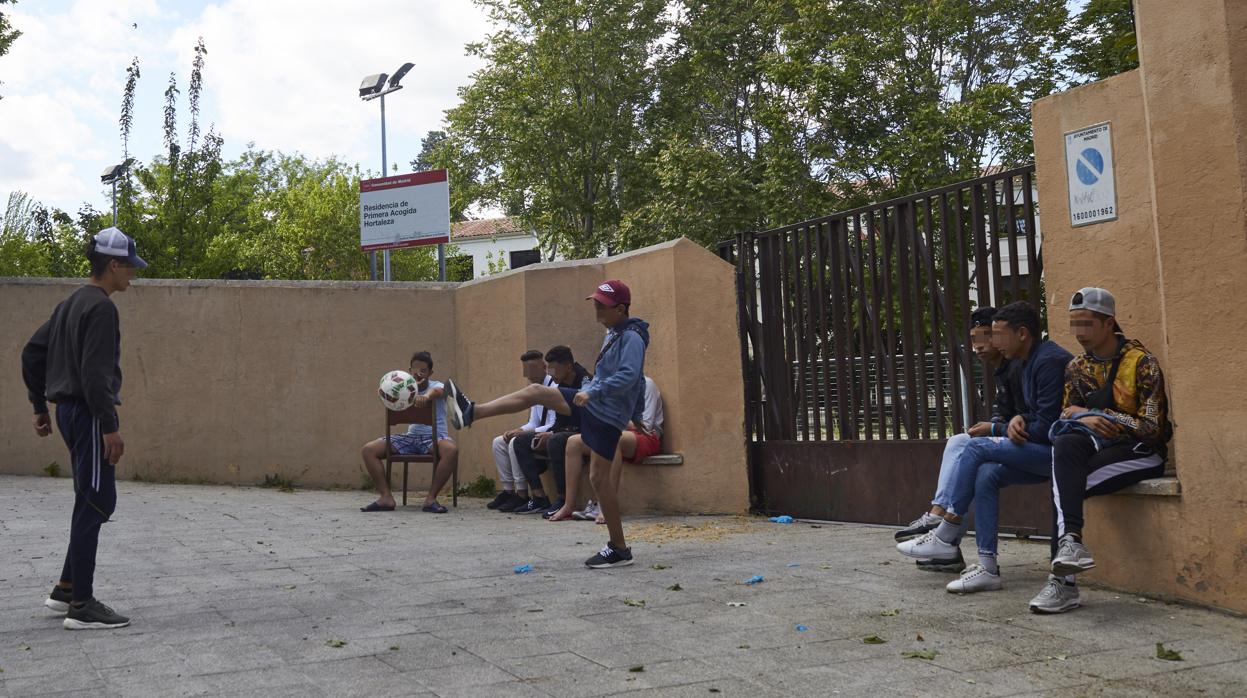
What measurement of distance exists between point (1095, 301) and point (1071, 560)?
1.23 meters

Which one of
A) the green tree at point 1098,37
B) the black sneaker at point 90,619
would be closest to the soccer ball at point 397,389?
the black sneaker at point 90,619

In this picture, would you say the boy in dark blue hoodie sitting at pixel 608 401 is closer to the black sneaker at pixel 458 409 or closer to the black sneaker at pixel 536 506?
the black sneaker at pixel 458 409

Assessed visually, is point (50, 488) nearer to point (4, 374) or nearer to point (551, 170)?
point (4, 374)

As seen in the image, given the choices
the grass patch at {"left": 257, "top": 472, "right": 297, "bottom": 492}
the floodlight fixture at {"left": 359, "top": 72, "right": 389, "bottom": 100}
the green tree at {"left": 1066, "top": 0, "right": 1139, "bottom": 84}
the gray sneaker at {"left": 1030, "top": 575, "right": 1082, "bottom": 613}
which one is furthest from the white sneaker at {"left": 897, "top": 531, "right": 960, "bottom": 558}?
the floodlight fixture at {"left": 359, "top": 72, "right": 389, "bottom": 100}

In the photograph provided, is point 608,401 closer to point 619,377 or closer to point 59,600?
point 619,377

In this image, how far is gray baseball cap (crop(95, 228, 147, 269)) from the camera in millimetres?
5402

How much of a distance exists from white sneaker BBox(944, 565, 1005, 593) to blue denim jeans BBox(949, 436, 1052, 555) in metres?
0.11


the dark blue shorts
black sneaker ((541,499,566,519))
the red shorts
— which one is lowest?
black sneaker ((541,499,566,519))

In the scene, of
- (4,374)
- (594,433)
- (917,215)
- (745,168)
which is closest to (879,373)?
(917,215)

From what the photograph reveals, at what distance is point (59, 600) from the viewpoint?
532 centimetres

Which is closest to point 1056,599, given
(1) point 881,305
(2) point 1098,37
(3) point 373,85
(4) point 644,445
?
(1) point 881,305

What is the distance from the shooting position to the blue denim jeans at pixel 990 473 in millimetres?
5637

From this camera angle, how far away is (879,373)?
8.22 metres

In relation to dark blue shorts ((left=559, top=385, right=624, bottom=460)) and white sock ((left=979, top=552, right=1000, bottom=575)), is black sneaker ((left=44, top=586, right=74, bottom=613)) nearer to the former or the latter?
dark blue shorts ((left=559, top=385, right=624, bottom=460))
